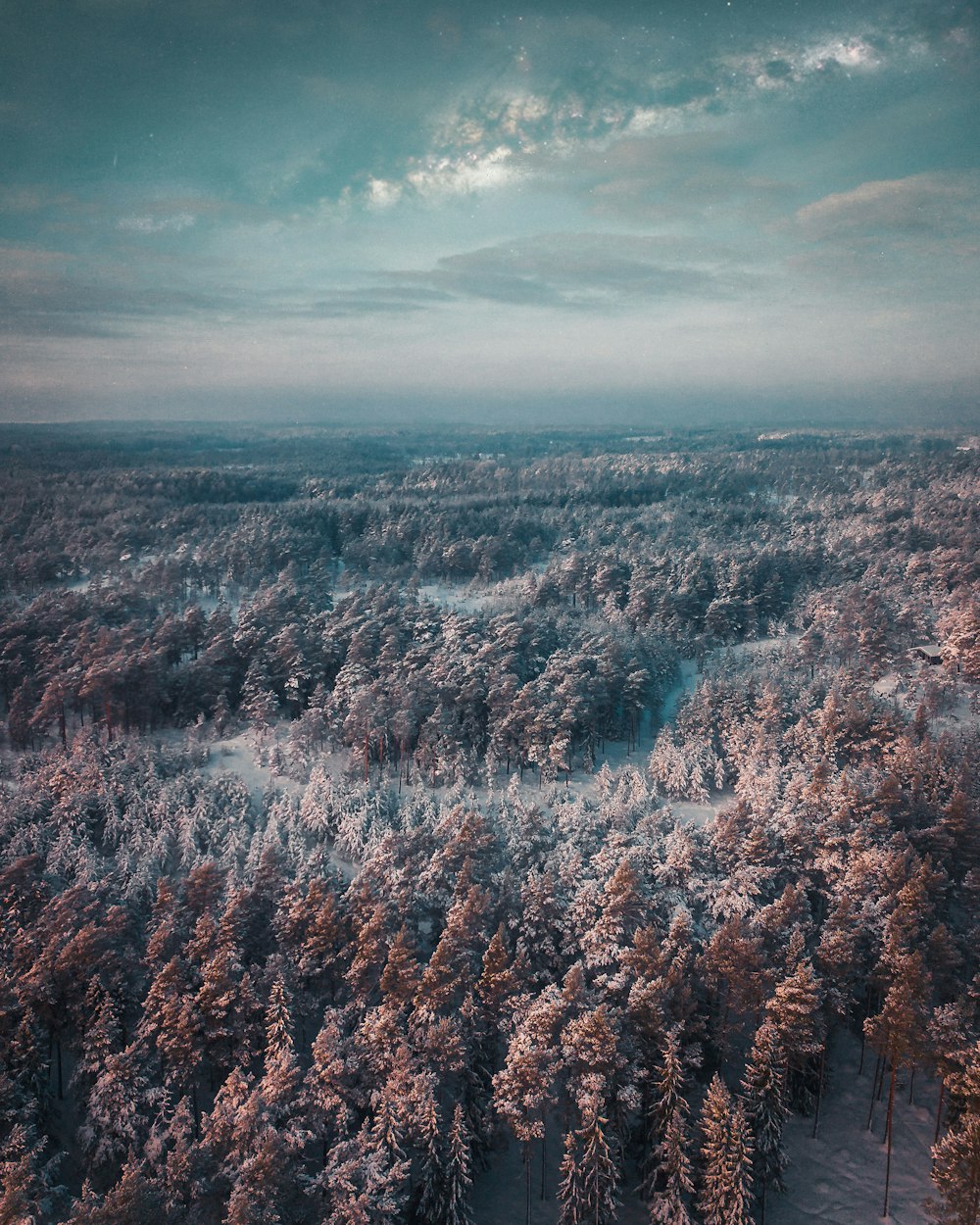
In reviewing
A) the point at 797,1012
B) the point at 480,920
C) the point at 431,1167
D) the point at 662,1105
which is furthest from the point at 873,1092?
the point at 431,1167

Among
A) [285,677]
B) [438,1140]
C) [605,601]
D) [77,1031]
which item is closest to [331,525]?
[605,601]

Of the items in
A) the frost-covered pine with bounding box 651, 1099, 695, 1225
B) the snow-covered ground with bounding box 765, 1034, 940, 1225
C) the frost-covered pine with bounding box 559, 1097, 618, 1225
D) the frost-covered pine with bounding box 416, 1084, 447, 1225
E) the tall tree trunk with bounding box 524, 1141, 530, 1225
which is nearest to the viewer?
the frost-covered pine with bounding box 651, 1099, 695, 1225

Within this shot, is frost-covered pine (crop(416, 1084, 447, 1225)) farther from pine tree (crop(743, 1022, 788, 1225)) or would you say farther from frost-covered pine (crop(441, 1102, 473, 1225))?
pine tree (crop(743, 1022, 788, 1225))

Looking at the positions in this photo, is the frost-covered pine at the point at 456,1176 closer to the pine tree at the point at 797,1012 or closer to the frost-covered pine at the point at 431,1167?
the frost-covered pine at the point at 431,1167

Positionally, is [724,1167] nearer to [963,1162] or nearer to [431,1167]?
[963,1162]

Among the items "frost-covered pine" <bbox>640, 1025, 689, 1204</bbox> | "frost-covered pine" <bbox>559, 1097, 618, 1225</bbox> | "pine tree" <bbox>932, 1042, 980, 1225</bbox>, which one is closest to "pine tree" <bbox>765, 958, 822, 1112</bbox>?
"frost-covered pine" <bbox>640, 1025, 689, 1204</bbox>

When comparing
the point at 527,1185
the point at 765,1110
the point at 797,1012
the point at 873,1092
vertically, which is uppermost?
the point at 797,1012
